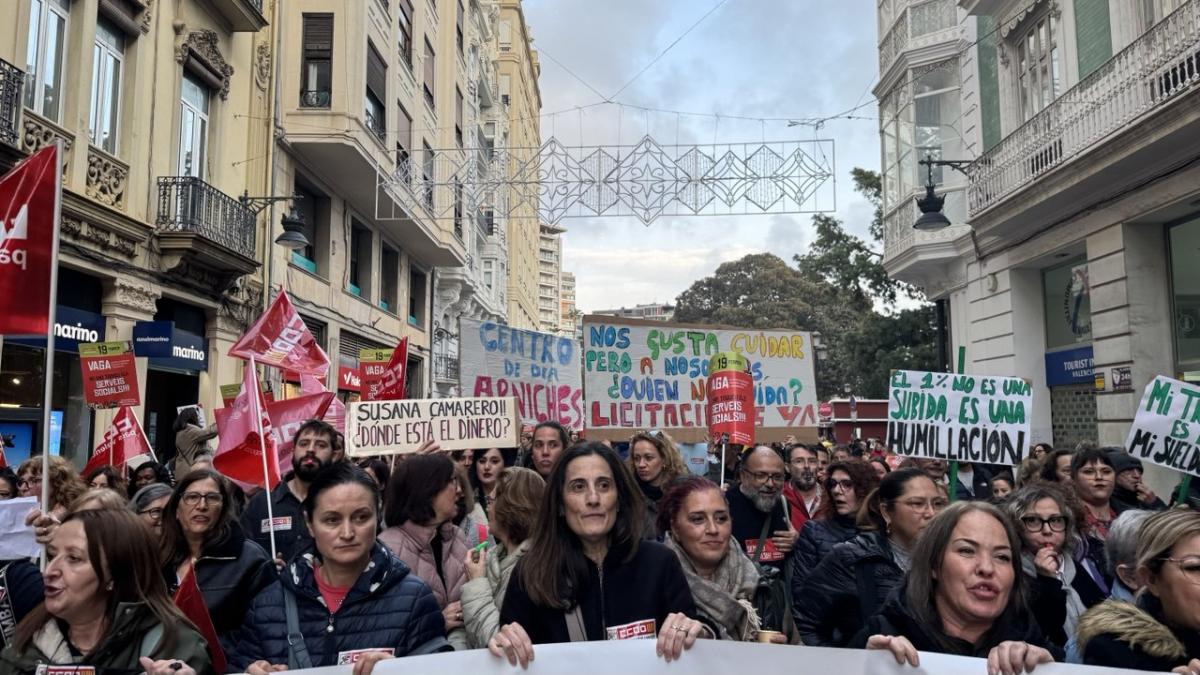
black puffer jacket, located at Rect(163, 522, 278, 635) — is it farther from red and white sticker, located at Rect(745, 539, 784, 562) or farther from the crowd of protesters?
red and white sticker, located at Rect(745, 539, 784, 562)

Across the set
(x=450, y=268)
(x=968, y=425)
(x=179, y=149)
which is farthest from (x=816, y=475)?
(x=450, y=268)

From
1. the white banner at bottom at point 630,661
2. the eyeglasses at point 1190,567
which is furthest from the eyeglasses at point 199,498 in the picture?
the eyeglasses at point 1190,567

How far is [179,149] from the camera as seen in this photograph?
45.8ft

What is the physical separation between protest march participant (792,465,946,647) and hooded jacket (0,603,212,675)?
7.97 ft

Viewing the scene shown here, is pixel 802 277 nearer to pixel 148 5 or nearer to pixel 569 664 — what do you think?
pixel 148 5

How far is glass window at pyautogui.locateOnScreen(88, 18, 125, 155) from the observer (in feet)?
39.0

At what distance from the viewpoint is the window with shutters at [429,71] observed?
2659cm

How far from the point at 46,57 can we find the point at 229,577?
10.2m

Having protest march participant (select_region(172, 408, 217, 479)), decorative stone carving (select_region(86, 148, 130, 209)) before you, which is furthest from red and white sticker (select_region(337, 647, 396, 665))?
decorative stone carving (select_region(86, 148, 130, 209))

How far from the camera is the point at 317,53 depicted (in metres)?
18.8

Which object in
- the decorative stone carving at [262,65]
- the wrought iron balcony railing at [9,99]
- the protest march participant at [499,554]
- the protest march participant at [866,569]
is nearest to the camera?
the protest march participant at [499,554]

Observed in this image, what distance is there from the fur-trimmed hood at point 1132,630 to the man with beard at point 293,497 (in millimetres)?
3895

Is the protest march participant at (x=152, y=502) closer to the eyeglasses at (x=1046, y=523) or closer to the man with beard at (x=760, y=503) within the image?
the man with beard at (x=760, y=503)

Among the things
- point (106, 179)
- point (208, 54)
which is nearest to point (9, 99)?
point (106, 179)
